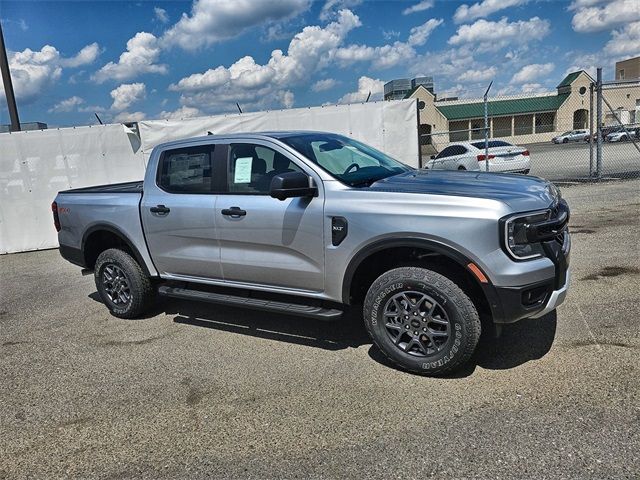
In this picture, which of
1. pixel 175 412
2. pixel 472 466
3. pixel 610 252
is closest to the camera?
pixel 472 466

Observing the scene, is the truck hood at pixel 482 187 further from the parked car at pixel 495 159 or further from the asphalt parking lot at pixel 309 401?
the parked car at pixel 495 159

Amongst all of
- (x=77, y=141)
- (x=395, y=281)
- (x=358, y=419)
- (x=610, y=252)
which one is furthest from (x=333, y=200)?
(x=77, y=141)

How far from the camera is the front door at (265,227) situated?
3.96 meters

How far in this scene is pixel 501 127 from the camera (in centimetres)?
5462

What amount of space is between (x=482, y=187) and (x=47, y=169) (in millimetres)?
9566

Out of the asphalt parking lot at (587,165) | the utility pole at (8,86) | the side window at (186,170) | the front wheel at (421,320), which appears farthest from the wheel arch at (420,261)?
the asphalt parking lot at (587,165)

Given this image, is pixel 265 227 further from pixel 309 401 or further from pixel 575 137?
pixel 575 137

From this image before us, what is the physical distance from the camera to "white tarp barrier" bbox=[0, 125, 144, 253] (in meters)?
10.0

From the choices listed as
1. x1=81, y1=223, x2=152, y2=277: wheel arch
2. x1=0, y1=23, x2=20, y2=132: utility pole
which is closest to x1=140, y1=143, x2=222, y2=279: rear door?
x1=81, y1=223, x2=152, y2=277: wheel arch

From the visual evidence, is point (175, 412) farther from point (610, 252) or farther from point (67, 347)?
point (610, 252)

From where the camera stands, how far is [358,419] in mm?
3141

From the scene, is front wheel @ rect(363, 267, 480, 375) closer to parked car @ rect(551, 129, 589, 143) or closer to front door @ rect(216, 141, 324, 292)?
front door @ rect(216, 141, 324, 292)

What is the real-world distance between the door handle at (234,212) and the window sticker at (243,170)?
28 cm

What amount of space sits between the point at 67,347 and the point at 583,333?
185 inches
